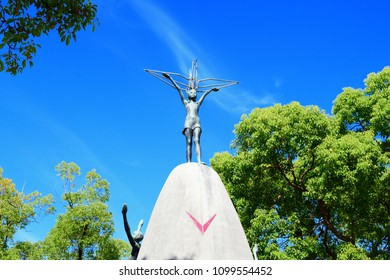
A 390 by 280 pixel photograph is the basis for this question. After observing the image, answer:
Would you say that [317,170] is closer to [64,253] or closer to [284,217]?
[284,217]

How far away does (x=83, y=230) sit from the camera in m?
26.1

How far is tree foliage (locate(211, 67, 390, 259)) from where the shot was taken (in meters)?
19.4

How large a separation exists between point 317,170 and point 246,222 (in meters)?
4.12

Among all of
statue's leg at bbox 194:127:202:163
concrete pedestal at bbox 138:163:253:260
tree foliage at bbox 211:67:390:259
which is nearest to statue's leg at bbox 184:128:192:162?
statue's leg at bbox 194:127:202:163

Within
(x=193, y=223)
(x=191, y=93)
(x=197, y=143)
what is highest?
(x=191, y=93)

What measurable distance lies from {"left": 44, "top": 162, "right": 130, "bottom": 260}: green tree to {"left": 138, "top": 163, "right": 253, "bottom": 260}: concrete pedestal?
48.8 ft

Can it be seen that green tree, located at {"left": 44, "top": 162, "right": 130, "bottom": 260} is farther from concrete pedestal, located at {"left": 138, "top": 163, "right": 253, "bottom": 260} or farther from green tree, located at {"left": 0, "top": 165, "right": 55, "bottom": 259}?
concrete pedestal, located at {"left": 138, "top": 163, "right": 253, "bottom": 260}

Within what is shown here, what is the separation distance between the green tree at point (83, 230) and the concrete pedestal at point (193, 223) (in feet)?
48.8

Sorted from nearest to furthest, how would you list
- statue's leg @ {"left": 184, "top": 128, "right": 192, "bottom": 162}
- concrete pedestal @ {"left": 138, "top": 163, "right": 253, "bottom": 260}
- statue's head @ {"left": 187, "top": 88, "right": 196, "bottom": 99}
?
concrete pedestal @ {"left": 138, "top": 163, "right": 253, "bottom": 260} → statue's leg @ {"left": 184, "top": 128, "right": 192, "bottom": 162} → statue's head @ {"left": 187, "top": 88, "right": 196, "bottom": 99}

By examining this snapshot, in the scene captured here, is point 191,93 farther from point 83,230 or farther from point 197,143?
point 83,230

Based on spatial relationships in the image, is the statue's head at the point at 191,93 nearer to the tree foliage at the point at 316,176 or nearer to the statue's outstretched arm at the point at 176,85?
the statue's outstretched arm at the point at 176,85

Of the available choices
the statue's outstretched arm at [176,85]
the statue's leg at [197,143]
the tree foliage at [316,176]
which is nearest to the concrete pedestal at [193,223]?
the statue's leg at [197,143]

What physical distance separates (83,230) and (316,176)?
13.2m

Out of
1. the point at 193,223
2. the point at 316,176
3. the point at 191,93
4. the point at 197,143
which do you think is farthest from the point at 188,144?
the point at 316,176
